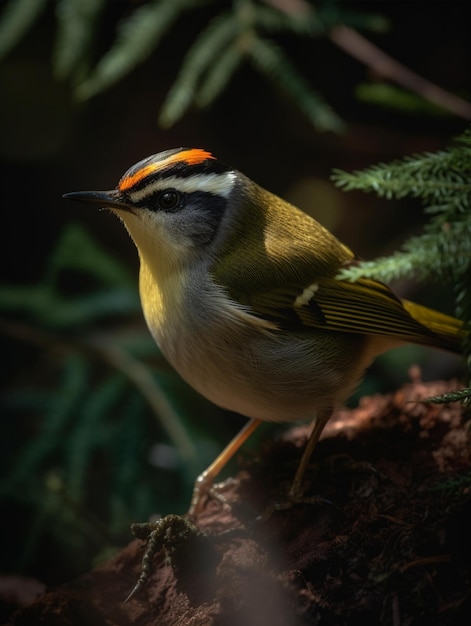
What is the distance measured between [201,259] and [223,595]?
102 centimetres

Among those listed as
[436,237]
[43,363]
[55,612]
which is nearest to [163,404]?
[43,363]

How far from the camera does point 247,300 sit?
223 cm

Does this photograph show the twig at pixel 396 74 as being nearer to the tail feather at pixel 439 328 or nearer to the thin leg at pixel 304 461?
the tail feather at pixel 439 328

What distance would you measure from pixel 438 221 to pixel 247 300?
0.65 metres

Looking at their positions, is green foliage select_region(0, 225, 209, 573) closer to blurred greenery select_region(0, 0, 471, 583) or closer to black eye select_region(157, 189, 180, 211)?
blurred greenery select_region(0, 0, 471, 583)

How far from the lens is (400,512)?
1.82 m

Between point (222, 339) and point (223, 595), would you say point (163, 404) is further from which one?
point (223, 595)

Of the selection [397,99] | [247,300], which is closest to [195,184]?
[247,300]

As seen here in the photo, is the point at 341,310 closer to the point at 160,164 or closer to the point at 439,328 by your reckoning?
the point at 439,328

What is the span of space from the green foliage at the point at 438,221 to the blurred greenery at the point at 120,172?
1.55 metres

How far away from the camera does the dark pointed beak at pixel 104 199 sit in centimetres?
220

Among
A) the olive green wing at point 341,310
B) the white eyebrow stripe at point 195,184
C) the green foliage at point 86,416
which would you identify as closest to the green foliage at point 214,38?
the green foliage at point 86,416

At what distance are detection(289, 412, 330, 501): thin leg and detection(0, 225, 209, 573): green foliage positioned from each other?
123 cm

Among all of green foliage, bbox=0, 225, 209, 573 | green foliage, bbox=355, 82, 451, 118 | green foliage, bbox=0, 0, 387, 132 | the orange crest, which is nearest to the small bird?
the orange crest
